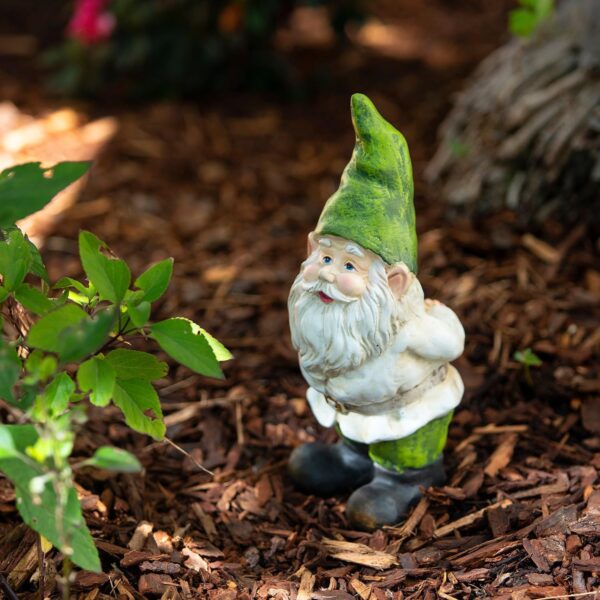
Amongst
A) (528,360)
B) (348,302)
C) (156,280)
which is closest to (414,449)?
(348,302)

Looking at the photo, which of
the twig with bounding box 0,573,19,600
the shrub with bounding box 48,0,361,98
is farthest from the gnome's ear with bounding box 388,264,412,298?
the shrub with bounding box 48,0,361,98

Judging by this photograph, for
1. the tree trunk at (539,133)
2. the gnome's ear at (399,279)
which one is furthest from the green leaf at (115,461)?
the tree trunk at (539,133)

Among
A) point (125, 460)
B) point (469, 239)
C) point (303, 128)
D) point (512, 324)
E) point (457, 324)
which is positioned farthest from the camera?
point (303, 128)

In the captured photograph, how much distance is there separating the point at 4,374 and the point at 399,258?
90 centimetres

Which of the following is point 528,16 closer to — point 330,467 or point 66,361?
point 330,467

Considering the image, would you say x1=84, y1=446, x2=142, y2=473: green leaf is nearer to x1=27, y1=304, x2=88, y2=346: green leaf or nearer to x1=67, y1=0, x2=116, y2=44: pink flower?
x1=27, y1=304, x2=88, y2=346: green leaf

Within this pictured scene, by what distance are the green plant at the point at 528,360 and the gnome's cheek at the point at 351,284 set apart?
78cm

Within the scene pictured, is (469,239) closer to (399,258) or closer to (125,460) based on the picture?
(399,258)

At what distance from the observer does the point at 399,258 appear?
6.81ft

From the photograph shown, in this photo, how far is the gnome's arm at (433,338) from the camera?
2.11 meters

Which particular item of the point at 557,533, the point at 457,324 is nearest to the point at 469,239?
the point at 457,324

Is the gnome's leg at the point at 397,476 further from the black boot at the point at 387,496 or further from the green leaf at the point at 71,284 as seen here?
the green leaf at the point at 71,284

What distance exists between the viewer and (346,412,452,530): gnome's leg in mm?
2242

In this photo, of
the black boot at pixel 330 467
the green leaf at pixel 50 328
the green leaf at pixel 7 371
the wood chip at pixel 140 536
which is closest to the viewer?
the green leaf at pixel 7 371
